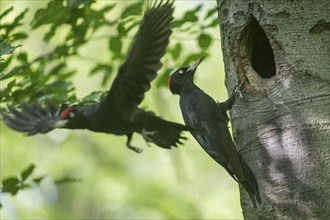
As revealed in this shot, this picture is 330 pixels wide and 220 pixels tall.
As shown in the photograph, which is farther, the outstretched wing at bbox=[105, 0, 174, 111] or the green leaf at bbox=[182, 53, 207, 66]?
the green leaf at bbox=[182, 53, 207, 66]

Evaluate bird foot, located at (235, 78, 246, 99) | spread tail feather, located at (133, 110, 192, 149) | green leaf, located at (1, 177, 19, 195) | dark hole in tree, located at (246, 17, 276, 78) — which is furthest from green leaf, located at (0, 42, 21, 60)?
dark hole in tree, located at (246, 17, 276, 78)

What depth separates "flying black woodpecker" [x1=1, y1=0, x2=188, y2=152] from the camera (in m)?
3.67

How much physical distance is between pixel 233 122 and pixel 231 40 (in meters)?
0.53

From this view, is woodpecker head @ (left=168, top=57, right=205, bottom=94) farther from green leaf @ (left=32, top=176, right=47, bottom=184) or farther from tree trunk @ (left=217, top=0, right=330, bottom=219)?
green leaf @ (left=32, top=176, right=47, bottom=184)

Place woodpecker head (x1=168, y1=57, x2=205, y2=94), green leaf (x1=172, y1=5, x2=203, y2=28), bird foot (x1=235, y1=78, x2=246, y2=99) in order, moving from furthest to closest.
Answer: green leaf (x1=172, y1=5, x2=203, y2=28) → woodpecker head (x1=168, y1=57, x2=205, y2=94) → bird foot (x1=235, y1=78, x2=246, y2=99)

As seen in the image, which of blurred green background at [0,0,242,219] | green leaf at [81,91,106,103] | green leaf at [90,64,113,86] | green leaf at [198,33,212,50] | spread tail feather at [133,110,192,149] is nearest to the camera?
spread tail feather at [133,110,192,149]

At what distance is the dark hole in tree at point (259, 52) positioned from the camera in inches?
180

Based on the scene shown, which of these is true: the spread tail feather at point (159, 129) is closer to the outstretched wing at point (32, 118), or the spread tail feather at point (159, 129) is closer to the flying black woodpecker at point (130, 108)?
the flying black woodpecker at point (130, 108)

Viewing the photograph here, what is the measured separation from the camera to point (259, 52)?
15.7 ft

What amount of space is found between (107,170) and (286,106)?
24.4 feet

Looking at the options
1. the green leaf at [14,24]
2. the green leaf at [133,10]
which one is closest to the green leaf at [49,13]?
the green leaf at [14,24]

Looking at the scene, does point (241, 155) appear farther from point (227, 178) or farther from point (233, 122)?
point (227, 178)

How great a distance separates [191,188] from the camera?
905 centimetres

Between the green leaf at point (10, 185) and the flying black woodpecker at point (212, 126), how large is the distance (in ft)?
4.28
